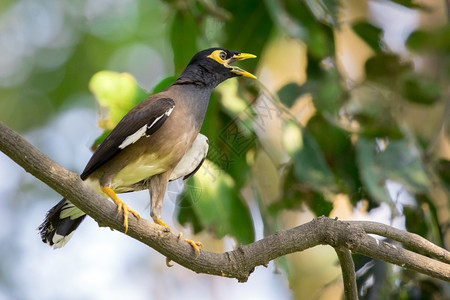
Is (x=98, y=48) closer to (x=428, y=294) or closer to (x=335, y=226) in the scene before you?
(x=428, y=294)

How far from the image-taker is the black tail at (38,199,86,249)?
11.3 feet

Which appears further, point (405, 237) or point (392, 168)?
point (392, 168)

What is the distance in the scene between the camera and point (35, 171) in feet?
7.68

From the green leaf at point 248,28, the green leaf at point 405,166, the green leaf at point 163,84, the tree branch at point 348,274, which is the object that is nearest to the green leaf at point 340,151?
the green leaf at point 405,166

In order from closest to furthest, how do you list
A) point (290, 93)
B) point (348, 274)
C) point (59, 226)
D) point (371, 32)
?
point (348, 274) → point (59, 226) → point (290, 93) → point (371, 32)

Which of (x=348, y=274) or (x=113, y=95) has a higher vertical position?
(x=113, y=95)

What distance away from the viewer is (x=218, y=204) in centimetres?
410

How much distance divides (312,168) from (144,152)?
1.37m

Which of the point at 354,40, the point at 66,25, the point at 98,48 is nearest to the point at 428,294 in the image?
the point at 354,40

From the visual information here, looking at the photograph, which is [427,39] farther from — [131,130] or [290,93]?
[131,130]

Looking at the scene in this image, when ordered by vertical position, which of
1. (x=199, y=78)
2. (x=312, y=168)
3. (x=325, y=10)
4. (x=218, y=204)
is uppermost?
(x=325, y=10)

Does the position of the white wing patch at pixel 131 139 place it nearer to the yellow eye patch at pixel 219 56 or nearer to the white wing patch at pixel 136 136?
the white wing patch at pixel 136 136

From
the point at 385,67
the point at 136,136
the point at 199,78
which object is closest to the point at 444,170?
the point at 385,67

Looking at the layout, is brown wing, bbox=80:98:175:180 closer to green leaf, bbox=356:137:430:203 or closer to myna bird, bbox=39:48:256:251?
myna bird, bbox=39:48:256:251
